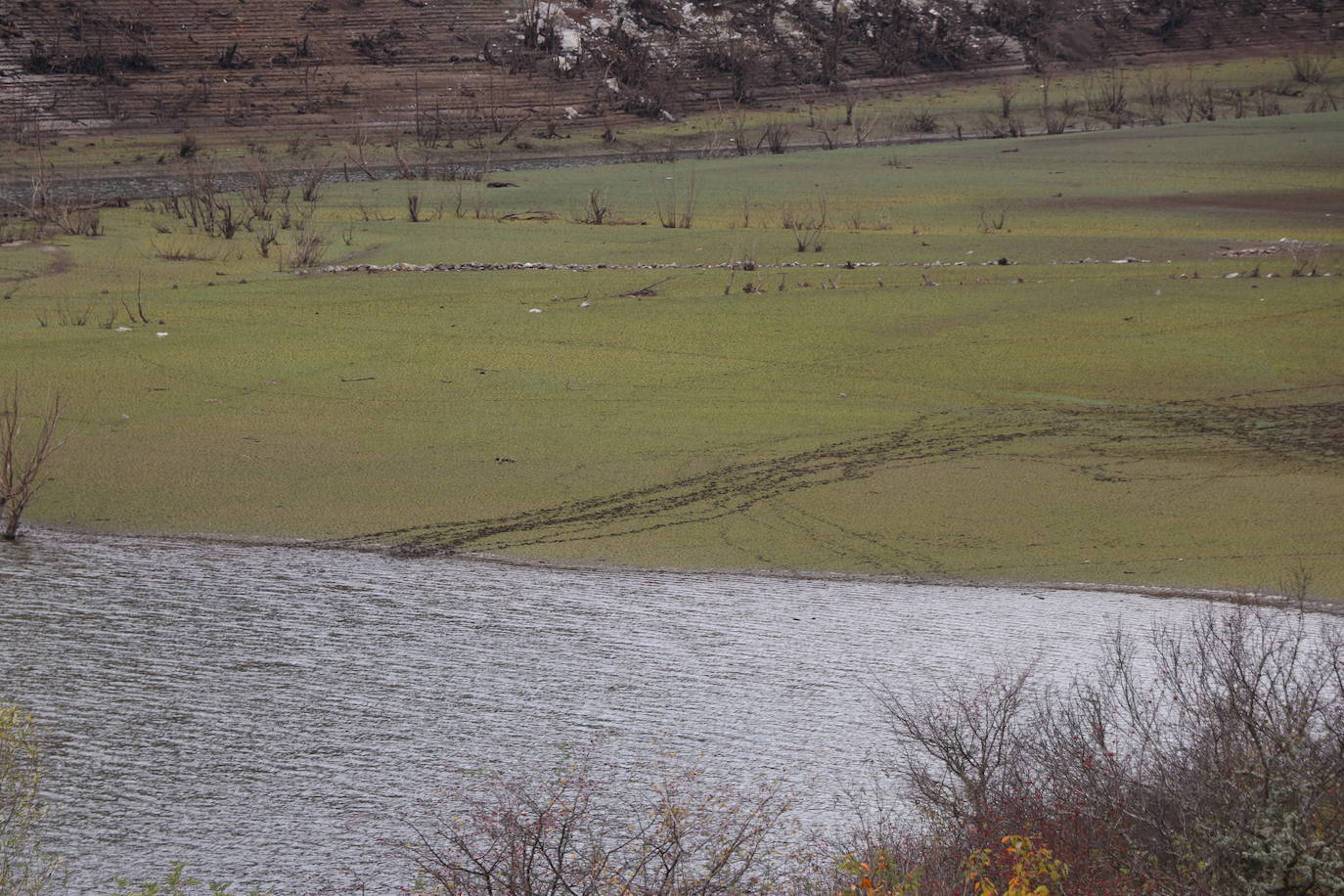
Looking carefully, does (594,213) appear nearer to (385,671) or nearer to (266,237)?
(266,237)

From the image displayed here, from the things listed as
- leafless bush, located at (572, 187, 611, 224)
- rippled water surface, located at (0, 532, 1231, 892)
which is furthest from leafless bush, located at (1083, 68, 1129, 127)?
rippled water surface, located at (0, 532, 1231, 892)

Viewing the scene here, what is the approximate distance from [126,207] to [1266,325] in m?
16.1

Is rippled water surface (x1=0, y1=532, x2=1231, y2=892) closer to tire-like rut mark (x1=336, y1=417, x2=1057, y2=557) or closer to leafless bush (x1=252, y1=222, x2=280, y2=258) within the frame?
tire-like rut mark (x1=336, y1=417, x2=1057, y2=557)

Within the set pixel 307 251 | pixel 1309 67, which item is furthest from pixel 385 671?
pixel 1309 67

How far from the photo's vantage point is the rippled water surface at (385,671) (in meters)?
5.48

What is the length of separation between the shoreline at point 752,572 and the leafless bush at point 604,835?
249 centimetres

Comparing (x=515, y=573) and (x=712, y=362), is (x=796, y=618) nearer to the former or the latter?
(x=515, y=573)

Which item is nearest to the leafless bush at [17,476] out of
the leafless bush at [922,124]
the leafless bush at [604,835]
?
the leafless bush at [604,835]

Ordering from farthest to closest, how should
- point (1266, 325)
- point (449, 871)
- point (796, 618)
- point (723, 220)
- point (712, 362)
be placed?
point (723, 220) < point (1266, 325) < point (712, 362) < point (796, 618) < point (449, 871)

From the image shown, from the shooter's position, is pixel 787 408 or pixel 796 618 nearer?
pixel 796 618

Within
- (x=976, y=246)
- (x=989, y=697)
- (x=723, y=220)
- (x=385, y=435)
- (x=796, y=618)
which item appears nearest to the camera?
(x=989, y=697)

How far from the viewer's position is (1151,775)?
4.84 m

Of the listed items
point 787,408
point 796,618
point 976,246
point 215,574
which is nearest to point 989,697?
point 796,618

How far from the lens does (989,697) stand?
6270mm
